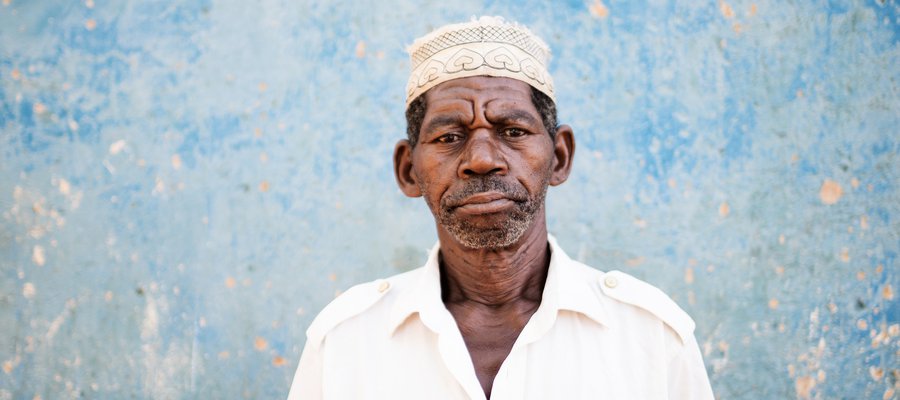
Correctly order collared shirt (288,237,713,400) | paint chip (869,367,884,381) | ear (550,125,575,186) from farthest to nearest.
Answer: paint chip (869,367,884,381) < ear (550,125,575,186) < collared shirt (288,237,713,400)

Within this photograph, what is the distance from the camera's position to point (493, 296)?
1975 mm

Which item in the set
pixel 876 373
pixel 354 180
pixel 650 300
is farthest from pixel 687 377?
pixel 354 180

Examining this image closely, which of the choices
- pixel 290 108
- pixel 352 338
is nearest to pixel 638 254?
pixel 352 338

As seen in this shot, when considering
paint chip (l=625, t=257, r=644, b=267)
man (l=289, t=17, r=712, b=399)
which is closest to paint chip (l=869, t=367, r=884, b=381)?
paint chip (l=625, t=257, r=644, b=267)

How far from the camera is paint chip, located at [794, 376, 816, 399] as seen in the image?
2.48 meters

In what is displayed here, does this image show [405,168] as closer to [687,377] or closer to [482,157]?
[482,157]

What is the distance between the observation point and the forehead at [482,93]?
1.86 m

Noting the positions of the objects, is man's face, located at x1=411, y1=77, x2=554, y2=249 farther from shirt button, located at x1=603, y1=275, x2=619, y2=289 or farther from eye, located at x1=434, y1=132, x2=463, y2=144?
shirt button, located at x1=603, y1=275, x2=619, y2=289

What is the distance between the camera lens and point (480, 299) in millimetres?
1997

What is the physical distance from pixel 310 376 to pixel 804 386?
6.04ft

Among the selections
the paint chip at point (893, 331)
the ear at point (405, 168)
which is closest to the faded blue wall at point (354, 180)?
the paint chip at point (893, 331)

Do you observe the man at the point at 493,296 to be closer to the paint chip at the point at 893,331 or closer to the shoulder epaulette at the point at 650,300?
the shoulder epaulette at the point at 650,300

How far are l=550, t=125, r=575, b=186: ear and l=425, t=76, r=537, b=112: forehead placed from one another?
17cm

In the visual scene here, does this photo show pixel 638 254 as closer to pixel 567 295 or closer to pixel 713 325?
pixel 713 325
